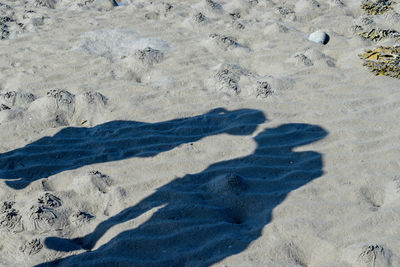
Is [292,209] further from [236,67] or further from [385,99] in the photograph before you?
[236,67]

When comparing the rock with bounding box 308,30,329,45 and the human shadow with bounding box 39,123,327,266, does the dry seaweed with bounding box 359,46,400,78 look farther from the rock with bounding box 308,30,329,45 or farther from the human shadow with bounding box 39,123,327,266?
the human shadow with bounding box 39,123,327,266

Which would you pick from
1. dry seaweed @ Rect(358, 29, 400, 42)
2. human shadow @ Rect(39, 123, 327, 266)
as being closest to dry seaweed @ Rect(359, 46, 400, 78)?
dry seaweed @ Rect(358, 29, 400, 42)

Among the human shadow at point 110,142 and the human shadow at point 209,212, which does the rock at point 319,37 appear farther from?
the human shadow at point 209,212

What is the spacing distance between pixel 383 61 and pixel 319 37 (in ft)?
3.52

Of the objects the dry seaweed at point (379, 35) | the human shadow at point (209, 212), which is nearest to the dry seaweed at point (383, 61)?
the dry seaweed at point (379, 35)

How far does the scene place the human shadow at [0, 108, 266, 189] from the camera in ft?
13.5

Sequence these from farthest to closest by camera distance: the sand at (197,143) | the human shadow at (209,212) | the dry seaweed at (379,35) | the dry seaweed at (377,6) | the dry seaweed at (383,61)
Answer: the dry seaweed at (377,6) → the dry seaweed at (379,35) → the dry seaweed at (383,61) → the sand at (197,143) → the human shadow at (209,212)

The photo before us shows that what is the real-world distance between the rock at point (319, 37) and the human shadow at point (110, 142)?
6.95 feet

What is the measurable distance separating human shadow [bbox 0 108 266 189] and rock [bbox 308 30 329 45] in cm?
212

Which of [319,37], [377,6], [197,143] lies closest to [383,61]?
[319,37]

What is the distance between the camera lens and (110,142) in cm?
440

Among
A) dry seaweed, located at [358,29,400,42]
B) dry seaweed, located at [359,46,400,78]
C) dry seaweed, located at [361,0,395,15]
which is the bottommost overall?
dry seaweed, located at [359,46,400,78]

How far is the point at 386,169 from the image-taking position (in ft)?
12.8

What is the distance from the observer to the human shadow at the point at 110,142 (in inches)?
162
